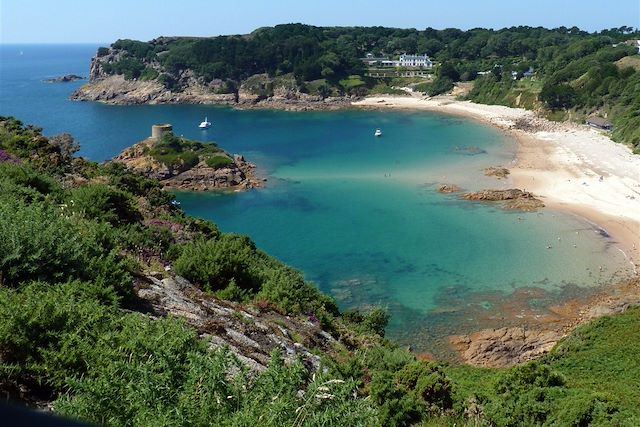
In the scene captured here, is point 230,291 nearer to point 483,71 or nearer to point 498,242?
point 498,242

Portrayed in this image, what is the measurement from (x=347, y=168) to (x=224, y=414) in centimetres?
5005

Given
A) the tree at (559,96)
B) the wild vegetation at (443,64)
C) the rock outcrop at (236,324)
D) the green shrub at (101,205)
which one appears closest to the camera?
the rock outcrop at (236,324)

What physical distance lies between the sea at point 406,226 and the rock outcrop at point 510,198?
4.11ft

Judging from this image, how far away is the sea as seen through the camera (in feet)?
84.8

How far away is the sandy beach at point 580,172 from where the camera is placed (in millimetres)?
36406

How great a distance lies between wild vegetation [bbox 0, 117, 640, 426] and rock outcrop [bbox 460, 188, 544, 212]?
22.3m

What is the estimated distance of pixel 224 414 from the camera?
14.9 feet

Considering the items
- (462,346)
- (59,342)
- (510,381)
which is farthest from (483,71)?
(59,342)

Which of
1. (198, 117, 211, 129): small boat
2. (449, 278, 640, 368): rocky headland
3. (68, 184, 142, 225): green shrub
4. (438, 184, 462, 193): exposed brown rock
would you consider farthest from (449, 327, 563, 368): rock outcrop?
(198, 117, 211, 129): small boat

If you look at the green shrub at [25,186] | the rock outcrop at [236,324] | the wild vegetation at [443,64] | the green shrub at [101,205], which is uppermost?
the wild vegetation at [443,64]

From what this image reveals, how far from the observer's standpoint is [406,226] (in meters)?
36.7

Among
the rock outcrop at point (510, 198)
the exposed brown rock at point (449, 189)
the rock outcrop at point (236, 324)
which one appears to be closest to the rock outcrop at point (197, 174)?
the exposed brown rock at point (449, 189)

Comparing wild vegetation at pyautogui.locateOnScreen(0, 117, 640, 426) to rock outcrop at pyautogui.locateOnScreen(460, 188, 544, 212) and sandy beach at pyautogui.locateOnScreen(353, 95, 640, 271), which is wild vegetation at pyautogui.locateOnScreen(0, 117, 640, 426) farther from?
rock outcrop at pyautogui.locateOnScreen(460, 188, 544, 212)

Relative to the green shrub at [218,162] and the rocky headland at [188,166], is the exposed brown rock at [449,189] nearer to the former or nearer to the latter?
the rocky headland at [188,166]
